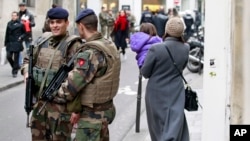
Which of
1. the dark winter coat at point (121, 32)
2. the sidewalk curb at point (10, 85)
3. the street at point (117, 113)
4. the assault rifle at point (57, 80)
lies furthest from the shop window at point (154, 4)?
the assault rifle at point (57, 80)

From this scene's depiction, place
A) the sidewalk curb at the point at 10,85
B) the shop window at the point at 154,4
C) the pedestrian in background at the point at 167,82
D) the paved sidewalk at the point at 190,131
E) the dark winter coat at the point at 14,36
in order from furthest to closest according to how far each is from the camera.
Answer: the shop window at the point at 154,4 → the dark winter coat at the point at 14,36 → the sidewalk curb at the point at 10,85 → the paved sidewalk at the point at 190,131 → the pedestrian in background at the point at 167,82

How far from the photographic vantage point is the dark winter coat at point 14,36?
46.4ft

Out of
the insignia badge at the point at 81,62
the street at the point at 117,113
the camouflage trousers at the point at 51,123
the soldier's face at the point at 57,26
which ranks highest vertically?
the soldier's face at the point at 57,26

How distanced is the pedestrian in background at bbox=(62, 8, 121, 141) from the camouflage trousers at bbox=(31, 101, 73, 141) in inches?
9.8

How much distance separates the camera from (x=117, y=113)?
33.0 ft

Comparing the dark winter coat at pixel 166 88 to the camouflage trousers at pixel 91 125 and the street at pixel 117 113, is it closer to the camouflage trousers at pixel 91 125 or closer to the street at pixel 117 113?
the camouflage trousers at pixel 91 125

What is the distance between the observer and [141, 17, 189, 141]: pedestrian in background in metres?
6.12

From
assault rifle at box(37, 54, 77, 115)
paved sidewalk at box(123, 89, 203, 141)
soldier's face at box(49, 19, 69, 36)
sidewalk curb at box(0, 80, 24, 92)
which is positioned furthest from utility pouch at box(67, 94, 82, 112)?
sidewalk curb at box(0, 80, 24, 92)

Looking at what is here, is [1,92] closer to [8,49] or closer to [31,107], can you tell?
[8,49]

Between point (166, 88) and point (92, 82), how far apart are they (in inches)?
61.2

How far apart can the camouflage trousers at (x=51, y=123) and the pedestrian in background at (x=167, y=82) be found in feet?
4.58

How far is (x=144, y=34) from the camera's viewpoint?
828cm

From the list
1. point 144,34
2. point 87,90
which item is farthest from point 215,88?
point 144,34

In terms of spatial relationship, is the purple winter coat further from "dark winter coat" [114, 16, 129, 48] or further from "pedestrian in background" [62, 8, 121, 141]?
"dark winter coat" [114, 16, 129, 48]
